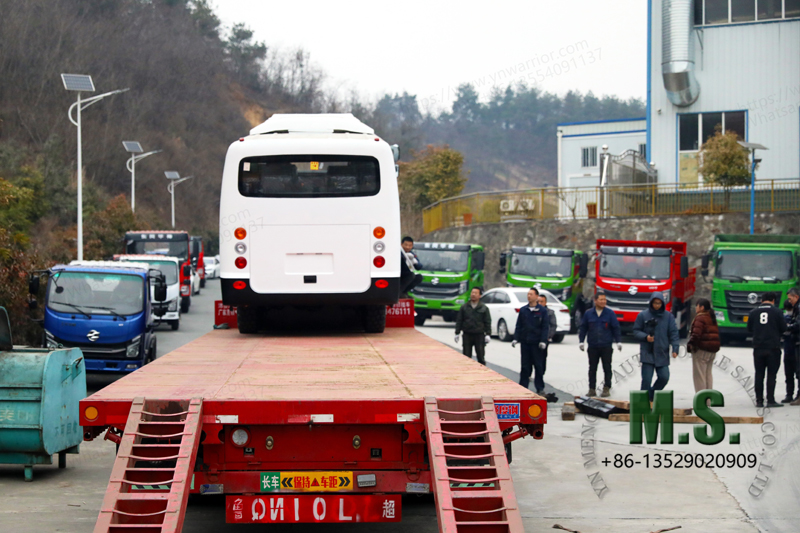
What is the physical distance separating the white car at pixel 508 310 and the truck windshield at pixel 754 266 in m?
4.54

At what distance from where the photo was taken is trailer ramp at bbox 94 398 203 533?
4941 mm

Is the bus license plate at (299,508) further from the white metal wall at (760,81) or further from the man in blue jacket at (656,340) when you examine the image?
the white metal wall at (760,81)

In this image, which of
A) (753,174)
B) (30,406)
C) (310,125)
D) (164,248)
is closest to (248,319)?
(310,125)

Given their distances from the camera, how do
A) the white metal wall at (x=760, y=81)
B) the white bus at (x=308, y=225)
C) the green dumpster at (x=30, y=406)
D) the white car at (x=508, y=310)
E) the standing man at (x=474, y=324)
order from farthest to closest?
the white metal wall at (x=760, y=81) < the white car at (x=508, y=310) < the standing man at (x=474, y=324) < the white bus at (x=308, y=225) < the green dumpster at (x=30, y=406)

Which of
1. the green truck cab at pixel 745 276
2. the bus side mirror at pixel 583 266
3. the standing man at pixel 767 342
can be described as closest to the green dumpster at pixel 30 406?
the standing man at pixel 767 342

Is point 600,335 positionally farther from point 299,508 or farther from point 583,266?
point 583,266

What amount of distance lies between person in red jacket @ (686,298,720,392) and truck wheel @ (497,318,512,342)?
12.6 meters

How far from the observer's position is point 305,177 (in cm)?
1098

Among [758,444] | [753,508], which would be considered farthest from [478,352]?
[753,508]

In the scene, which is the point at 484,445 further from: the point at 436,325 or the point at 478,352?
the point at 436,325

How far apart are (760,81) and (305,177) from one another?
3265cm

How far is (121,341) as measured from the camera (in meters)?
16.6

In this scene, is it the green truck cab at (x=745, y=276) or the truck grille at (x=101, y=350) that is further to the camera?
the green truck cab at (x=745, y=276)

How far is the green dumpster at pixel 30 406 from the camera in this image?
899 centimetres
